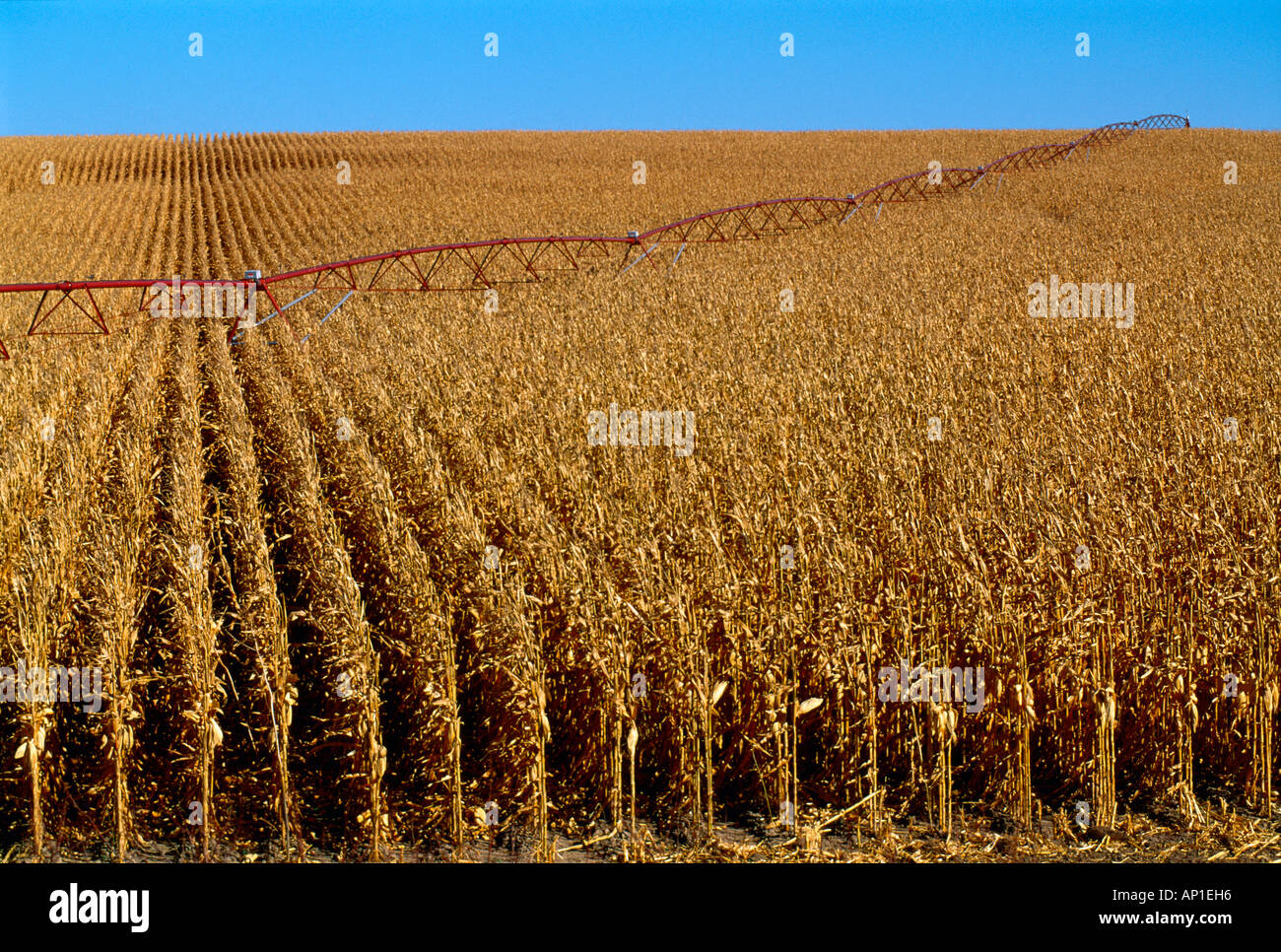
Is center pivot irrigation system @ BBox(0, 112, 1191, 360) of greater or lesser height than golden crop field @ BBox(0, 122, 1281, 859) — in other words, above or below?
above

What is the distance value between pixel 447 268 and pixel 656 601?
1874cm

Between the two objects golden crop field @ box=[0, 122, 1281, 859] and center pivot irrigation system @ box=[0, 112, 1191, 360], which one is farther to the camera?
center pivot irrigation system @ box=[0, 112, 1191, 360]

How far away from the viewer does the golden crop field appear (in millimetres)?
4047

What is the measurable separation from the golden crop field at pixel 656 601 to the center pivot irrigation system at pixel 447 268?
144 inches

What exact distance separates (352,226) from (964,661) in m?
29.0

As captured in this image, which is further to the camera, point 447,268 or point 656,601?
point 447,268

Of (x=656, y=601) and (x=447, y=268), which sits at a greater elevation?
(x=447, y=268)

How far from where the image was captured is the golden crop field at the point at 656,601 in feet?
13.3

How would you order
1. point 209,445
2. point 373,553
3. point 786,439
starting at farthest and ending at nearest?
1. point 209,445
2. point 786,439
3. point 373,553

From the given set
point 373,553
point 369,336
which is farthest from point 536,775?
point 369,336

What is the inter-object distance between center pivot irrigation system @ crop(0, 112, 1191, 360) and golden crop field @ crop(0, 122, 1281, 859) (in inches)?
144

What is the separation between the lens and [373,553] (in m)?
6.15

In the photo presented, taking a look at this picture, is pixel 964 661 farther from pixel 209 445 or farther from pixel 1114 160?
pixel 1114 160

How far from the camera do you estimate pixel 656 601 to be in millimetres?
4598
